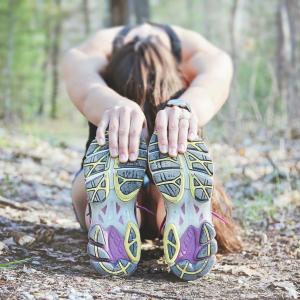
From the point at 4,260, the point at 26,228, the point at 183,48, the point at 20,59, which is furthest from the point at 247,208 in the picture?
the point at 20,59

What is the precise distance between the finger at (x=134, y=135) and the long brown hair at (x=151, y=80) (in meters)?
0.31

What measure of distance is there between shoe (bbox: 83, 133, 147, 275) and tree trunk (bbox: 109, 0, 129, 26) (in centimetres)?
646

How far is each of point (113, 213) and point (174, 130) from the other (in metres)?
0.30

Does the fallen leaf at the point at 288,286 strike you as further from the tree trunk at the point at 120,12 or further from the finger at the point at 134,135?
the tree trunk at the point at 120,12

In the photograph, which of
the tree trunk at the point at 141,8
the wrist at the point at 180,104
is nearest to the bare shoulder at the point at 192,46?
the wrist at the point at 180,104

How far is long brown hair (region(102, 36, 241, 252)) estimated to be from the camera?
6.21 ft

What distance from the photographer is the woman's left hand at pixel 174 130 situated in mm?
1528

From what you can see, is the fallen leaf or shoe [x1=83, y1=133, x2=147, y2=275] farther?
shoe [x1=83, y1=133, x2=147, y2=275]

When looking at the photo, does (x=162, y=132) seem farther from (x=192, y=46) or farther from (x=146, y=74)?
(x=192, y=46)

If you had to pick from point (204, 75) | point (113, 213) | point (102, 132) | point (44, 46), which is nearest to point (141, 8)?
point (44, 46)

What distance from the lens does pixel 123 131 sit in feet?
5.12

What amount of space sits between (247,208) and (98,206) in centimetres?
124

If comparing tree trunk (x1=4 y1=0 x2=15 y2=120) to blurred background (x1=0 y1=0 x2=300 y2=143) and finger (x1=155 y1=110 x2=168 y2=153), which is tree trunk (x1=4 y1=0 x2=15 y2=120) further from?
finger (x1=155 y1=110 x2=168 y2=153)

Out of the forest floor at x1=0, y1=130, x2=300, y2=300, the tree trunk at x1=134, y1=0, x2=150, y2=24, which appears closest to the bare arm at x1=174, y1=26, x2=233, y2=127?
the forest floor at x1=0, y1=130, x2=300, y2=300
